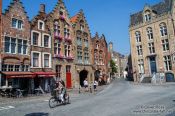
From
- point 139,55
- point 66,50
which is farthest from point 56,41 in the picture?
point 139,55

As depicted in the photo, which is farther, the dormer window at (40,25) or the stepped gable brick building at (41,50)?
the dormer window at (40,25)

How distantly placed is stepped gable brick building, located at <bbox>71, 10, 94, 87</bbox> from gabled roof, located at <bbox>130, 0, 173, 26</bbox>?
49.2 feet

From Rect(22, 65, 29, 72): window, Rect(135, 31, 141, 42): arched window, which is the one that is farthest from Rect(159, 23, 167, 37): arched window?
Rect(22, 65, 29, 72): window

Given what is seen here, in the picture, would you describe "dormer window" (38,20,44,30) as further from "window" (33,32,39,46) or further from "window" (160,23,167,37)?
"window" (160,23,167,37)

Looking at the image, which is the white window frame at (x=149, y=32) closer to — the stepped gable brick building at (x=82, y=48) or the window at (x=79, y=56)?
the stepped gable brick building at (x=82, y=48)

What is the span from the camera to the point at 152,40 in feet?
138

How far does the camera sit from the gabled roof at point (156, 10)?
40800mm

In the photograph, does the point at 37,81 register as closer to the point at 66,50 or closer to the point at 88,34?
the point at 66,50

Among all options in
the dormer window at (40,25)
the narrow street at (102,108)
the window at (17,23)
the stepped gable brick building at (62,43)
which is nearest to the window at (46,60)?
the stepped gable brick building at (62,43)

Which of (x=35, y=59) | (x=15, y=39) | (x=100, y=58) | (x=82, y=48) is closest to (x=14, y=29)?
(x=15, y=39)

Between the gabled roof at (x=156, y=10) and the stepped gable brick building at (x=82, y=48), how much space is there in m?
15.0

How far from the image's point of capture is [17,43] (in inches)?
941

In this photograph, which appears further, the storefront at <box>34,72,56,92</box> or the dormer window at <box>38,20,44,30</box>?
the dormer window at <box>38,20,44,30</box>

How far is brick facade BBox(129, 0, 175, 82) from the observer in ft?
128
